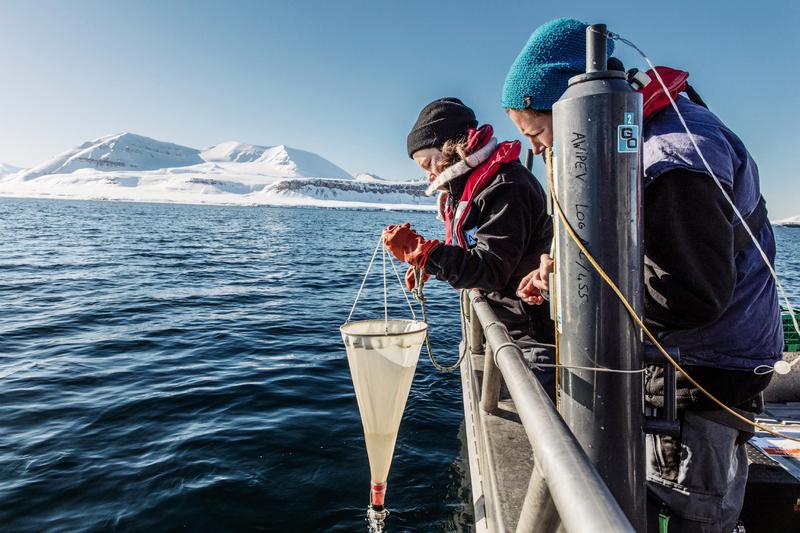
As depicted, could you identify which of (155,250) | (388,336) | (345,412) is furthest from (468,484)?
(155,250)

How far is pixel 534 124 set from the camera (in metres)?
2.07

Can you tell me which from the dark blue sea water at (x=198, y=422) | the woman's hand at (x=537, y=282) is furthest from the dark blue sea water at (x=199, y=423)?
the woman's hand at (x=537, y=282)

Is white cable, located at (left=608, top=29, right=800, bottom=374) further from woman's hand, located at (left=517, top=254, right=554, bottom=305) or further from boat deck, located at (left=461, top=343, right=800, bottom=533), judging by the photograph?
boat deck, located at (left=461, top=343, right=800, bottom=533)

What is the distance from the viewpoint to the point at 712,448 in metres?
1.69

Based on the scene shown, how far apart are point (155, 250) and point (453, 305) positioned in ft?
55.9

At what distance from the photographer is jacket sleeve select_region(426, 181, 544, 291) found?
2531 millimetres

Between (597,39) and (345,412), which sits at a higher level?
(597,39)

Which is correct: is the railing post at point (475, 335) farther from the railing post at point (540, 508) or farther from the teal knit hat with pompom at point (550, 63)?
the railing post at point (540, 508)

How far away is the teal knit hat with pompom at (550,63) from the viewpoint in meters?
1.92

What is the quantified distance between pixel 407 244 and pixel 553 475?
1.80m

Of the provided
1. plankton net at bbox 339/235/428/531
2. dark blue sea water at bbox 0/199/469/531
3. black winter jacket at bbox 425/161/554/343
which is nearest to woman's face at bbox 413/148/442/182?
black winter jacket at bbox 425/161/554/343

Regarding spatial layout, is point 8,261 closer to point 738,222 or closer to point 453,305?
point 453,305

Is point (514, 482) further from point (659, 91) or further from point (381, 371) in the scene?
point (659, 91)

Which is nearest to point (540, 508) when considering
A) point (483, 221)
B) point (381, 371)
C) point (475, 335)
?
point (381, 371)
